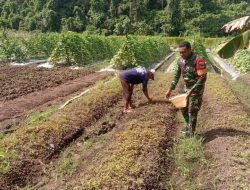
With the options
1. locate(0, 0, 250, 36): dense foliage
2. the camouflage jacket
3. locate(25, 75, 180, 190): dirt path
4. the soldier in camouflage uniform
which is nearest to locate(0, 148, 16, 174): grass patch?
locate(25, 75, 180, 190): dirt path

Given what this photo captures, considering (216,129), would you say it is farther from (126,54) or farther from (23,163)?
(126,54)

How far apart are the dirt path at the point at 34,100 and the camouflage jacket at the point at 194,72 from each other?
4689mm

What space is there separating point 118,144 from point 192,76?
2.05 meters

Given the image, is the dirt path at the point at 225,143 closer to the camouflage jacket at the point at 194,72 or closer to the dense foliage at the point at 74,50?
the camouflage jacket at the point at 194,72

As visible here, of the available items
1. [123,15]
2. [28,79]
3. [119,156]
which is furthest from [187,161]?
[123,15]

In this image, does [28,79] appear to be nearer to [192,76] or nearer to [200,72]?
[192,76]

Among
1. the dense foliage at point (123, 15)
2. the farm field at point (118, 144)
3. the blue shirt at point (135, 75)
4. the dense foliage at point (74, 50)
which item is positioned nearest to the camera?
the farm field at point (118, 144)

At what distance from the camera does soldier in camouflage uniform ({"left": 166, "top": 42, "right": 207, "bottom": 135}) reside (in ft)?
25.8

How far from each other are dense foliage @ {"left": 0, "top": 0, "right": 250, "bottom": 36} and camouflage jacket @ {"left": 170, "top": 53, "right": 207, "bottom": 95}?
52.8 meters

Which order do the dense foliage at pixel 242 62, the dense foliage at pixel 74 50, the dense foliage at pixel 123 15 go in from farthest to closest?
the dense foliage at pixel 123 15 < the dense foliage at pixel 74 50 < the dense foliage at pixel 242 62

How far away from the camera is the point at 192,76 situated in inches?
323

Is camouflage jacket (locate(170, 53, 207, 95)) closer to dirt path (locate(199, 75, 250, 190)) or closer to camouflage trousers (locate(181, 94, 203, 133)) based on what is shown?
→ camouflage trousers (locate(181, 94, 203, 133))

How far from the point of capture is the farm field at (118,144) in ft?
21.9

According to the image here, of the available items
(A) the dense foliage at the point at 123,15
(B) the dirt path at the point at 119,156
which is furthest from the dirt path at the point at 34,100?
(A) the dense foliage at the point at 123,15
